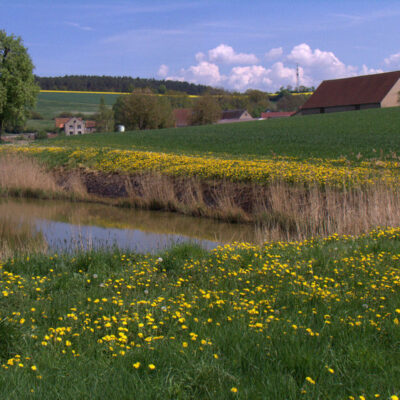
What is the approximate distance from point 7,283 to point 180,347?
302 cm

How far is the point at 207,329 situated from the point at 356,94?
7273cm

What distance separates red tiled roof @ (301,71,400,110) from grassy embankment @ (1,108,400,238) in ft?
144

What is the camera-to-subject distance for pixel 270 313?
4.63m

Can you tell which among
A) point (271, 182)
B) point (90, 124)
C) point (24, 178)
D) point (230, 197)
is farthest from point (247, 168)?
point (90, 124)

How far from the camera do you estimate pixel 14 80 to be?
148 feet

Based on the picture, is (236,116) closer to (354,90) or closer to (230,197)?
→ (354,90)

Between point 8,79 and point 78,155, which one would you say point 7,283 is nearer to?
point 78,155

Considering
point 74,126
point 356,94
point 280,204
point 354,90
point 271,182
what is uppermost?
point 354,90

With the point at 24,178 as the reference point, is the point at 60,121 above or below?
above

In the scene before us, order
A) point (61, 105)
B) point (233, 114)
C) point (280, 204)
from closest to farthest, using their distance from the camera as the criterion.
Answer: point (280, 204)
point (233, 114)
point (61, 105)

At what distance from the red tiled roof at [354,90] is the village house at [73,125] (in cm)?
4499

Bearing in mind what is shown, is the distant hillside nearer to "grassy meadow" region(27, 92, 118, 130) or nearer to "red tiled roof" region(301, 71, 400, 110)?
"grassy meadow" region(27, 92, 118, 130)

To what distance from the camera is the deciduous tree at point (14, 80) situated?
44.9 m

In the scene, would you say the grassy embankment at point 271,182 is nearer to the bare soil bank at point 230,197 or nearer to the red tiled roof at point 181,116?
the bare soil bank at point 230,197
